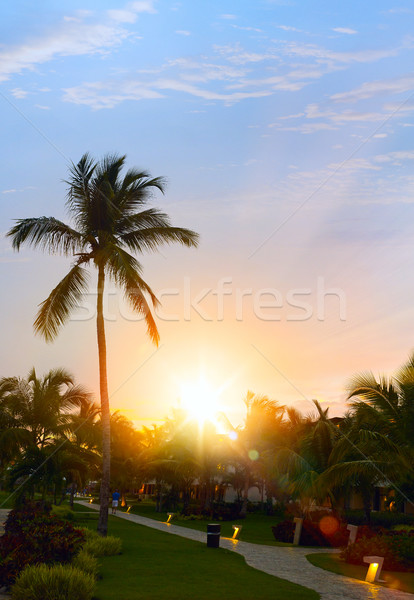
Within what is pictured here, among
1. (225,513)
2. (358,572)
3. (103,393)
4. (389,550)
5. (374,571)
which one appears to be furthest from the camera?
(225,513)

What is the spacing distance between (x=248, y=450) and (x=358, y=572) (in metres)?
27.6

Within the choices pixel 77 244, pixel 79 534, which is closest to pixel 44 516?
pixel 79 534

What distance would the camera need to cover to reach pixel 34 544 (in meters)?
13.8

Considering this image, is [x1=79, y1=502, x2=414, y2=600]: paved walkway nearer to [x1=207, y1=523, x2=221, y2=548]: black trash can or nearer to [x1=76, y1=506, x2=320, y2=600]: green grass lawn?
[x1=76, y1=506, x2=320, y2=600]: green grass lawn

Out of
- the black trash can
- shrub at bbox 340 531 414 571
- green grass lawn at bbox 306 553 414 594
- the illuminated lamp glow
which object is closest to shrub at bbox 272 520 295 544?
the illuminated lamp glow

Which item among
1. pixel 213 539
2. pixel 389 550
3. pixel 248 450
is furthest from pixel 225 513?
pixel 389 550

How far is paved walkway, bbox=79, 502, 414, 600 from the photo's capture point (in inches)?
559

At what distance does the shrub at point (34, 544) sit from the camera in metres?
13.0

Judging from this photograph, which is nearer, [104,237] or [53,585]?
[53,585]

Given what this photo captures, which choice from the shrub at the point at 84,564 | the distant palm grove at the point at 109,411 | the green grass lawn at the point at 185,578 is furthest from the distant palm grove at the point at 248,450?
the shrub at the point at 84,564

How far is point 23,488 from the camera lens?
89.8 feet

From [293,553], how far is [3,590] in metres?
13.2

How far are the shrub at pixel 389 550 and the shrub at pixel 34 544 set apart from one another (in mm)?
9364

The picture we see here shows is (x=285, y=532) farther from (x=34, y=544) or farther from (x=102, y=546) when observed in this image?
(x=34, y=544)
